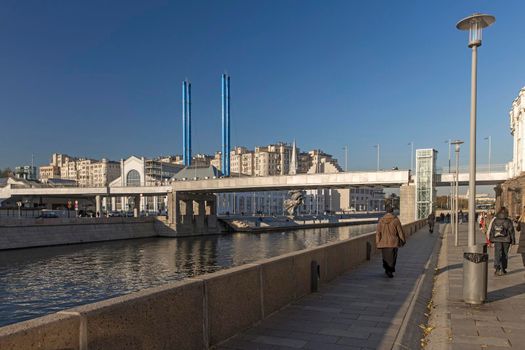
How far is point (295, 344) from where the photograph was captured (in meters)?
5.72

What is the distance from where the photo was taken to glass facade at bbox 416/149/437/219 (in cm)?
5472

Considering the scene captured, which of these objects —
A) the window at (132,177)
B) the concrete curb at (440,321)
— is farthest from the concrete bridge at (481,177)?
the window at (132,177)

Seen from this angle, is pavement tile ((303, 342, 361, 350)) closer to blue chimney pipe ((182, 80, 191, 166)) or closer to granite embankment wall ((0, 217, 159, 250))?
granite embankment wall ((0, 217, 159, 250))

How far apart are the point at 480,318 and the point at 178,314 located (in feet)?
16.3

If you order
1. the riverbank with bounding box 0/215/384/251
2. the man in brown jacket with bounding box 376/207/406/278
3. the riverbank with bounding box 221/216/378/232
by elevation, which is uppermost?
the man in brown jacket with bounding box 376/207/406/278

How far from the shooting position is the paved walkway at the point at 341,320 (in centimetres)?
582

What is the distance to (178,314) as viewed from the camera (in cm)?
495

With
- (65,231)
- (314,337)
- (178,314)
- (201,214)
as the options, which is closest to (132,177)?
(201,214)

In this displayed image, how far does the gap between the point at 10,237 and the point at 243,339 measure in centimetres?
4725

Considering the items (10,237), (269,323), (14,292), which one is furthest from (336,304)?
(10,237)

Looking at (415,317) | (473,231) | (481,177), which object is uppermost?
(481,177)

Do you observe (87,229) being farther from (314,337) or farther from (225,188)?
(314,337)

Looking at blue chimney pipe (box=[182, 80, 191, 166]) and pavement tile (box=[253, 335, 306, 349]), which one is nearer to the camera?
pavement tile (box=[253, 335, 306, 349])

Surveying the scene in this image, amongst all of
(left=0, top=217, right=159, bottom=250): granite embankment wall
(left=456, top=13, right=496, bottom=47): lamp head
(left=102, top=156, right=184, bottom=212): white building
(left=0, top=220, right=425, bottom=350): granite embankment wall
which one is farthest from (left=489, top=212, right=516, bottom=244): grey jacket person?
(left=102, top=156, right=184, bottom=212): white building
